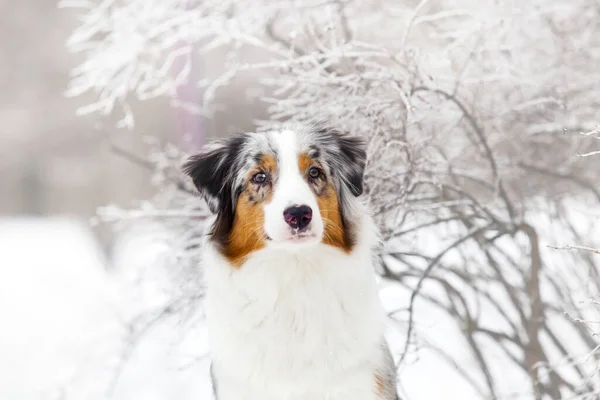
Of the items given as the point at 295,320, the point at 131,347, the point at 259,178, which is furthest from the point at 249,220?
the point at 131,347

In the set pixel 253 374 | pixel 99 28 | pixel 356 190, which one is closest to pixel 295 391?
pixel 253 374

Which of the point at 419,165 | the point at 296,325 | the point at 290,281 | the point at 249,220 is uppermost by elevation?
the point at 419,165

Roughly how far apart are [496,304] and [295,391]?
191 cm

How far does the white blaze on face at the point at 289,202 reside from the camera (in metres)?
3.21

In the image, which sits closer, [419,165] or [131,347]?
[419,165]

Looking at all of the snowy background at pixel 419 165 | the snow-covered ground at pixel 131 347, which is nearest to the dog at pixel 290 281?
the snowy background at pixel 419 165

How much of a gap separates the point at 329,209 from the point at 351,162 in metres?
0.30

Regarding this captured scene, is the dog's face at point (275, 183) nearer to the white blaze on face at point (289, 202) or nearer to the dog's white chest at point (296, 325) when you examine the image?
the white blaze on face at point (289, 202)

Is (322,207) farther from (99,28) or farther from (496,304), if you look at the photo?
(99,28)

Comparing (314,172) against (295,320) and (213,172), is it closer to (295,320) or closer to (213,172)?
(213,172)

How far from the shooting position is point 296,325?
356 centimetres

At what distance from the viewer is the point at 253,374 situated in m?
3.49

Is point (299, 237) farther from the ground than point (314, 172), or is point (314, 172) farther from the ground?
point (314, 172)

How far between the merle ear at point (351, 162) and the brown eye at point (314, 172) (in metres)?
0.14
